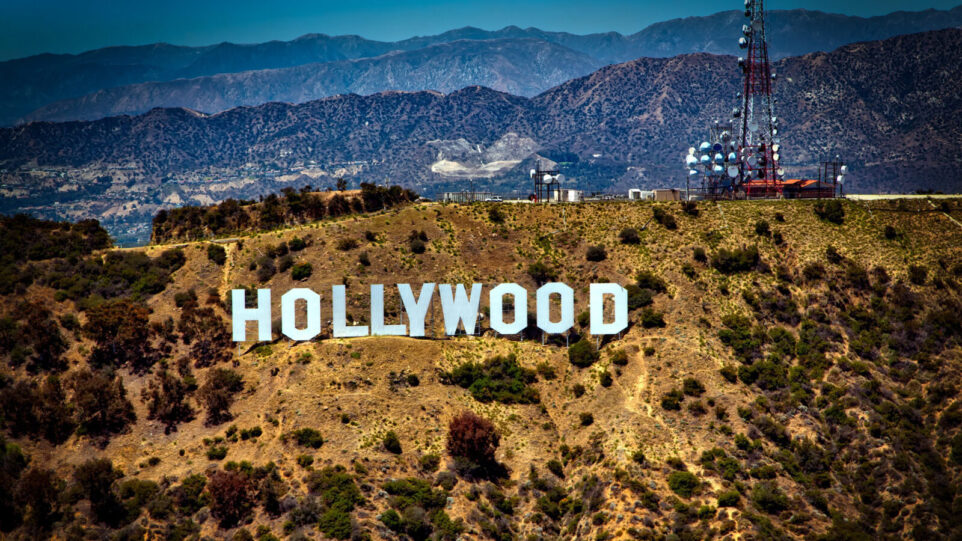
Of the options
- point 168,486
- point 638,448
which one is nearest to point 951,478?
point 638,448

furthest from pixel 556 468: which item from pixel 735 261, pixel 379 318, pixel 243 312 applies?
pixel 735 261

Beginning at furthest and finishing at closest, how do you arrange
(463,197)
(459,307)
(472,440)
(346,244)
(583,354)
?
(463,197), (346,244), (583,354), (459,307), (472,440)

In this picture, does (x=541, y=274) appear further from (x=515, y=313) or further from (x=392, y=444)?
(x=392, y=444)

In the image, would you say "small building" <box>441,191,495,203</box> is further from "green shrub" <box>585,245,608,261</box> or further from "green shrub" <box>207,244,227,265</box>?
"green shrub" <box>207,244,227,265</box>

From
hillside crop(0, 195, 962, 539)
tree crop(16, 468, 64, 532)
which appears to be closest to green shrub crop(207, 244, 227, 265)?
hillside crop(0, 195, 962, 539)

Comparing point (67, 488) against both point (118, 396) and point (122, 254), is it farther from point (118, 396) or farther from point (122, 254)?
point (122, 254)

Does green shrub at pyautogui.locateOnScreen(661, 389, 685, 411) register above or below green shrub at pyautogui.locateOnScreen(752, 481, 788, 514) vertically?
above
